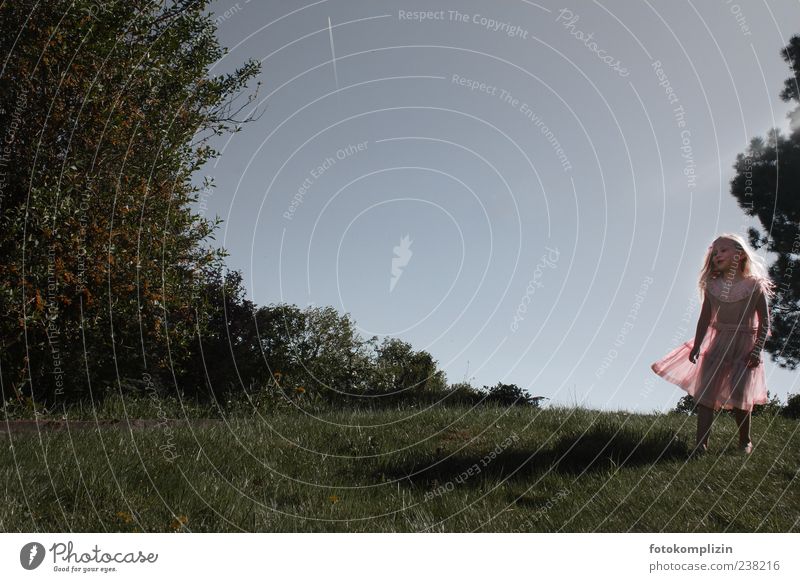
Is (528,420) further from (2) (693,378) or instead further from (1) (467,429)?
(2) (693,378)

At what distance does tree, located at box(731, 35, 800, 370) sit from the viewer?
15.8 m

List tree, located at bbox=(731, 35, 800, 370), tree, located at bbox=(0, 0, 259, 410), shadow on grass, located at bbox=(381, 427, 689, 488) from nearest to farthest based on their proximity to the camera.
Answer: shadow on grass, located at bbox=(381, 427, 689, 488)
tree, located at bbox=(0, 0, 259, 410)
tree, located at bbox=(731, 35, 800, 370)

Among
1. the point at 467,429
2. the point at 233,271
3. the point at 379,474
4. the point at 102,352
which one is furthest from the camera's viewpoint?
the point at 233,271

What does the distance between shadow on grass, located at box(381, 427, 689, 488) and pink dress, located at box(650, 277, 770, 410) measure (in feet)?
2.41

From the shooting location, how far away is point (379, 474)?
7.19 meters

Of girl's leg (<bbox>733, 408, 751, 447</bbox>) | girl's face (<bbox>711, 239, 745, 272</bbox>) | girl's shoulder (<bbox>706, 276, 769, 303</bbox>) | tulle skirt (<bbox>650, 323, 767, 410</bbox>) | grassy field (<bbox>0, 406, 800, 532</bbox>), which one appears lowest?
grassy field (<bbox>0, 406, 800, 532</bbox>)

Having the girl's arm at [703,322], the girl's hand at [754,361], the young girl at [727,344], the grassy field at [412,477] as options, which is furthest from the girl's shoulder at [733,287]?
the grassy field at [412,477]

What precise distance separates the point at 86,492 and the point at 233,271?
381 inches

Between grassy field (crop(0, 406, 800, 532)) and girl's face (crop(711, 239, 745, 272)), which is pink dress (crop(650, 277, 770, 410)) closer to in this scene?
girl's face (crop(711, 239, 745, 272))

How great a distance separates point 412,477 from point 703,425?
328 cm

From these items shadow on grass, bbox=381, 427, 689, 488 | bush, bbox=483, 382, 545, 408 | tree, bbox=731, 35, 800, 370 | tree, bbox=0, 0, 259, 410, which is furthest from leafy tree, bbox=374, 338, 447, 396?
tree, bbox=731, 35, 800, 370

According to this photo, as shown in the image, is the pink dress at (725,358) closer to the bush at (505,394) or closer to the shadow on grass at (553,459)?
the shadow on grass at (553,459)

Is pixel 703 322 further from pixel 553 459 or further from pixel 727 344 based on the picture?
pixel 553 459
